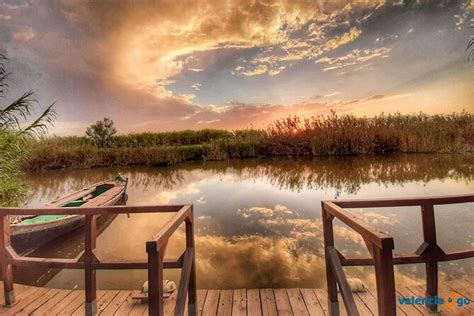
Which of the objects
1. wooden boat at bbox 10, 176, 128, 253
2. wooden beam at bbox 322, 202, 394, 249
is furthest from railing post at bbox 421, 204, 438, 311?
wooden boat at bbox 10, 176, 128, 253

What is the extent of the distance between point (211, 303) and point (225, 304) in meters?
0.13

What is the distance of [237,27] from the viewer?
41.0ft

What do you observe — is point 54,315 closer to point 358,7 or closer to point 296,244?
point 296,244

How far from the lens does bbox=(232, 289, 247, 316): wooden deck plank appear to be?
2309 millimetres

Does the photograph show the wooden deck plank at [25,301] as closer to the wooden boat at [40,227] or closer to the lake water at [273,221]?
the lake water at [273,221]

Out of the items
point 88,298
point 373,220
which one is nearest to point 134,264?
point 88,298

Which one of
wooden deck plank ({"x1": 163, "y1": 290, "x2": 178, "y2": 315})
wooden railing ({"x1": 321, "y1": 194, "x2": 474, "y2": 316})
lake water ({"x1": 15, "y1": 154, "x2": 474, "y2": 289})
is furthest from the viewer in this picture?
lake water ({"x1": 15, "y1": 154, "x2": 474, "y2": 289})

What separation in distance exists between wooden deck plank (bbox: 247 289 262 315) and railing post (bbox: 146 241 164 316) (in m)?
1.16

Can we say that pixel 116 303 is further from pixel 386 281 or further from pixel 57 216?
pixel 57 216

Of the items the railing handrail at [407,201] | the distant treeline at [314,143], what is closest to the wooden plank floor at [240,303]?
the railing handrail at [407,201]

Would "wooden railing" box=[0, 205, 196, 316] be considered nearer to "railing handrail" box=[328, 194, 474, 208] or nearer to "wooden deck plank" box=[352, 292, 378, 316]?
"railing handrail" box=[328, 194, 474, 208]

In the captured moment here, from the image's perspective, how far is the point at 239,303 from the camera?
2.45 meters

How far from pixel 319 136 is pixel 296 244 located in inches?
328

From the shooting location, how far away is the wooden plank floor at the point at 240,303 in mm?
2285
